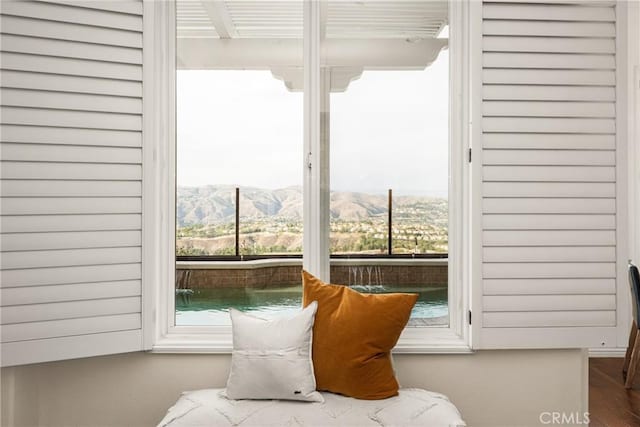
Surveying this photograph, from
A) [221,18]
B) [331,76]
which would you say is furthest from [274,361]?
[221,18]

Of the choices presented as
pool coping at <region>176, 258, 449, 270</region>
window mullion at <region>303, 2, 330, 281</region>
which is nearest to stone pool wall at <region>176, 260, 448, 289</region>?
pool coping at <region>176, 258, 449, 270</region>

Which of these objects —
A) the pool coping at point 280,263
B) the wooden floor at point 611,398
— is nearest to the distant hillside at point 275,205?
the pool coping at point 280,263

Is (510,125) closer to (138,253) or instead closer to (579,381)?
(579,381)

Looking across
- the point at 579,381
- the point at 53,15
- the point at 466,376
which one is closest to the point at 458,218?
the point at 466,376

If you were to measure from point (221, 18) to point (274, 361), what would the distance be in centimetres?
154

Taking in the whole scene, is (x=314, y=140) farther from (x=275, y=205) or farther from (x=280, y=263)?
(x=280, y=263)

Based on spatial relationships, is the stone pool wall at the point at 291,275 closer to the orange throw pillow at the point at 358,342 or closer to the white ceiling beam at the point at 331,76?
the orange throw pillow at the point at 358,342

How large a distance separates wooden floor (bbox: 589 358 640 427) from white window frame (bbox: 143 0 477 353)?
1.40 metres

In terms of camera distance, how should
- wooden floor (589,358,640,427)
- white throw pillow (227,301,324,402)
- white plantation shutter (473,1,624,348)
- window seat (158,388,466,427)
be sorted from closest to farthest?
1. window seat (158,388,466,427)
2. white throw pillow (227,301,324,402)
3. white plantation shutter (473,1,624,348)
4. wooden floor (589,358,640,427)

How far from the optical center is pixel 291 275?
249 cm

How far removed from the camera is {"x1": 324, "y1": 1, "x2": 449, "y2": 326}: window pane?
2439 mm

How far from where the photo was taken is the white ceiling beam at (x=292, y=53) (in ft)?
8.00

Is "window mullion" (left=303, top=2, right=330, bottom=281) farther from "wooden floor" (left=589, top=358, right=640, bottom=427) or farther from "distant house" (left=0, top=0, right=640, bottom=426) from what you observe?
"wooden floor" (left=589, top=358, right=640, bottom=427)

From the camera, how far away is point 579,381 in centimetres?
235
